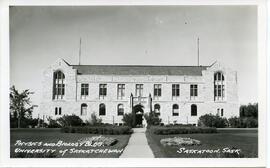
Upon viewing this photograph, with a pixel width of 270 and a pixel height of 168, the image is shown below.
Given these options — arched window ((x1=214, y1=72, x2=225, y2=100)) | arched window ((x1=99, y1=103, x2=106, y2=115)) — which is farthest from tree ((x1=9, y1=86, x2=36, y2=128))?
arched window ((x1=214, y1=72, x2=225, y2=100))

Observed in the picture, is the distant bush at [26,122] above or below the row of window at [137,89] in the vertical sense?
below

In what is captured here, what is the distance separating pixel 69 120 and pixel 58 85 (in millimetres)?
2434

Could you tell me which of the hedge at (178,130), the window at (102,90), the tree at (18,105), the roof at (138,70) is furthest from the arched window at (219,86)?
the tree at (18,105)

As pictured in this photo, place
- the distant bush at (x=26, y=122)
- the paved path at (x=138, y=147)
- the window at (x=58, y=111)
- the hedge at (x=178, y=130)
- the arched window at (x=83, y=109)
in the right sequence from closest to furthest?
the paved path at (x=138, y=147) < the distant bush at (x=26, y=122) < the hedge at (x=178, y=130) < the window at (x=58, y=111) < the arched window at (x=83, y=109)

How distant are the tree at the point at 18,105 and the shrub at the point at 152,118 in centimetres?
554

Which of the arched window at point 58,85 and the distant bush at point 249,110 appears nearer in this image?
the distant bush at point 249,110

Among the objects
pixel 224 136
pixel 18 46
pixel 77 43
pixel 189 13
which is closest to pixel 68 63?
pixel 77 43

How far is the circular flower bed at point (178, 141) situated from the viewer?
Answer: 19578 mm

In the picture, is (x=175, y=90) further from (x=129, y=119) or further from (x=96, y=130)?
(x=96, y=130)

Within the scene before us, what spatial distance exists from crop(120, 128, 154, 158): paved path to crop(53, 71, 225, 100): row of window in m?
1.84

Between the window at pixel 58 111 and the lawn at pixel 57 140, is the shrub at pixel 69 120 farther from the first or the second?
the lawn at pixel 57 140

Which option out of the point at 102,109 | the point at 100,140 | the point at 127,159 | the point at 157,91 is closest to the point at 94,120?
the point at 102,109

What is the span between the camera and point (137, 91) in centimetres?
2183

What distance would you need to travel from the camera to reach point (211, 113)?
21422 millimetres
